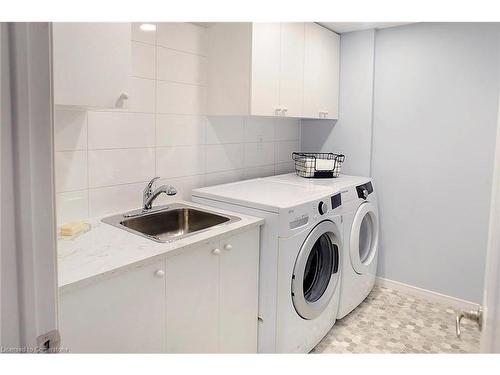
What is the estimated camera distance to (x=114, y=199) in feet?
6.62

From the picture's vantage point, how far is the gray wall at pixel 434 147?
2578mm

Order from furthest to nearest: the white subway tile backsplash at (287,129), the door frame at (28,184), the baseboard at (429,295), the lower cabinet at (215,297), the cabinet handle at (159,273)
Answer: the white subway tile backsplash at (287,129) < the baseboard at (429,295) < the lower cabinet at (215,297) < the cabinet handle at (159,273) < the door frame at (28,184)

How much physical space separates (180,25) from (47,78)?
73.9 inches

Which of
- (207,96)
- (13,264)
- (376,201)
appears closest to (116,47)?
(207,96)

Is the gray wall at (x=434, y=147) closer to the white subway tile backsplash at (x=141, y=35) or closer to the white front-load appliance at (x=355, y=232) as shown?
the white front-load appliance at (x=355, y=232)

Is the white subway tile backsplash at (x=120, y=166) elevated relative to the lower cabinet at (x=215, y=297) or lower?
elevated

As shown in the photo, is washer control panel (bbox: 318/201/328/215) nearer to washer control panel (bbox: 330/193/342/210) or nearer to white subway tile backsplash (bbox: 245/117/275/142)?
washer control panel (bbox: 330/193/342/210)

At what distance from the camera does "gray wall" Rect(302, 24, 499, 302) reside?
2.58 metres

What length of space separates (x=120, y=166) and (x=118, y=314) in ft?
3.06

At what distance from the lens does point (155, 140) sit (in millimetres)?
2174

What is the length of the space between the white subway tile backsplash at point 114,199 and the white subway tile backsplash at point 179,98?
49cm

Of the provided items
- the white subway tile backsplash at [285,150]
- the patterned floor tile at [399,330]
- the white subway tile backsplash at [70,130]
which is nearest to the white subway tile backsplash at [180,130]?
the white subway tile backsplash at [70,130]

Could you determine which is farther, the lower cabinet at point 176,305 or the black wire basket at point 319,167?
the black wire basket at point 319,167

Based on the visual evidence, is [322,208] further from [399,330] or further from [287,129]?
[287,129]
